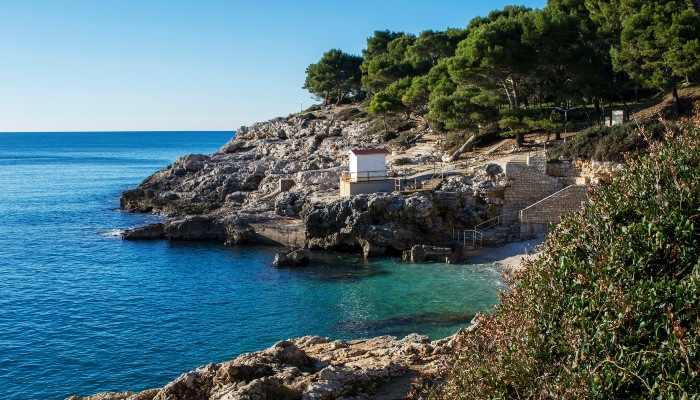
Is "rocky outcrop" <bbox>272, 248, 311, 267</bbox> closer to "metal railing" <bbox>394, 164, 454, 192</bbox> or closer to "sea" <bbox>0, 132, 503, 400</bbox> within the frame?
"sea" <bbox>0, 132, 503, 400</bbox>

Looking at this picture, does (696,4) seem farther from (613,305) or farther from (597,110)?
(613,305)

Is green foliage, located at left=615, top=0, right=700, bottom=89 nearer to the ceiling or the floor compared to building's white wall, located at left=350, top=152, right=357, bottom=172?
nearer to the ceiling

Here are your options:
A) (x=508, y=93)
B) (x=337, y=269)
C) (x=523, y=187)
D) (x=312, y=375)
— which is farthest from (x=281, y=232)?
(x=312, y=375)

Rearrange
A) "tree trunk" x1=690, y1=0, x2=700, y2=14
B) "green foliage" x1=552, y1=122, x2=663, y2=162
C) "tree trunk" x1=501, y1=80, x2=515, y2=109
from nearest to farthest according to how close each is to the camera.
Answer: "green foliage" x1=552, y1=122, x2=663, y2=162, "tree trunk" x1=501, y1=80, x2=515, y2=109, "tree trunk" x1=690, y1=0, x2=700, y2=14

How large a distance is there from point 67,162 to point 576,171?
377 ft

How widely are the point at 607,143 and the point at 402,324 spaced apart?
71.0ft

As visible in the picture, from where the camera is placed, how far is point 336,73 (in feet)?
324

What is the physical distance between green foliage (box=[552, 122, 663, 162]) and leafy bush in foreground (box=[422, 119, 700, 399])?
2947cm

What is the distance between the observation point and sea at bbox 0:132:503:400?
22.8 m

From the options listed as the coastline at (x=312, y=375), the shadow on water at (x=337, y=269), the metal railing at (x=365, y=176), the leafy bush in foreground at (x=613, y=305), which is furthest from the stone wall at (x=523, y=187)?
the leafy bush in foreground at (x=613, y=305)

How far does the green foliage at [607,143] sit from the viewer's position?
3900cm

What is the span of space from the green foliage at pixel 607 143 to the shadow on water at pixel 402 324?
59.1ft

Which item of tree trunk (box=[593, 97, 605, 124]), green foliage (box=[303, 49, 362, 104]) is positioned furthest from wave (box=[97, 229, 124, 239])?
green foliage (box=[303, 49, 362, 104])

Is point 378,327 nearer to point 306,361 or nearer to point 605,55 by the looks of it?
point 306,361
